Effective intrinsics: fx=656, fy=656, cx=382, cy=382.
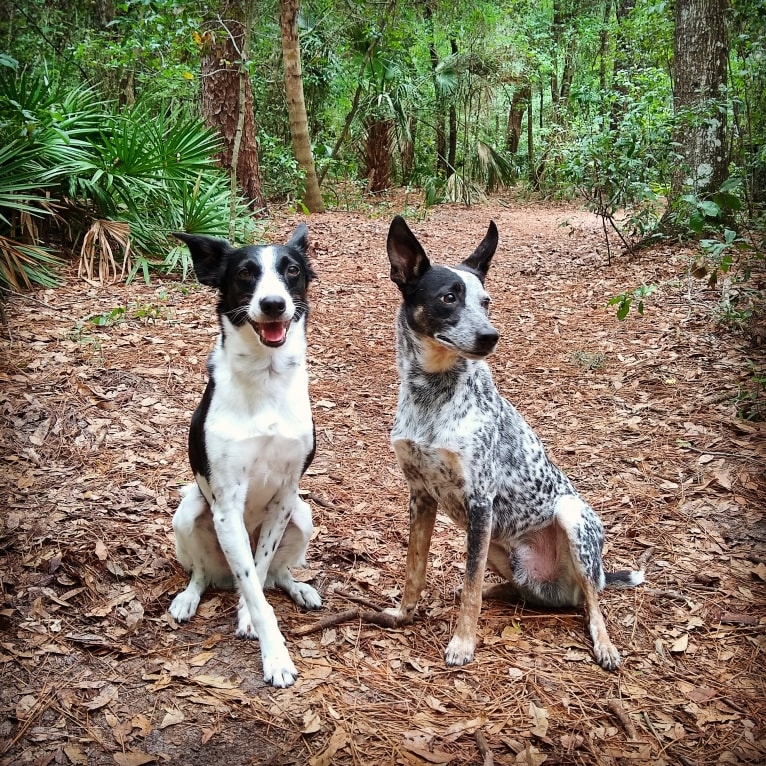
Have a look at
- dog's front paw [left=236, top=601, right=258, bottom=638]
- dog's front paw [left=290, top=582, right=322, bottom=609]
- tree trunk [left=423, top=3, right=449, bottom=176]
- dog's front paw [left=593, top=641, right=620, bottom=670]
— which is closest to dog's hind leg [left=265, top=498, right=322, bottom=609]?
dog's front paw [left=290, top=582, right=322, bottom=609]

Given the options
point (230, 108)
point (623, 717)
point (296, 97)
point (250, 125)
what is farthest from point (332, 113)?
point (623, 717)

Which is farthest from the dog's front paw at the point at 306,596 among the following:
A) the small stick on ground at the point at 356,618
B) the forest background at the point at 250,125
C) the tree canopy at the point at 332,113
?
the tree canopy at the point at 332,113

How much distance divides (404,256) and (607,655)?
6.64ft

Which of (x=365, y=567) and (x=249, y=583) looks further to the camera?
(x=365, y=567)

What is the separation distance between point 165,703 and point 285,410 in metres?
1.28

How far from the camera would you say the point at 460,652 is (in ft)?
9.68

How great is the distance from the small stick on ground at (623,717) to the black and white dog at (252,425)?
1.32m

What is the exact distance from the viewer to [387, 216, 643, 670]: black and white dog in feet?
9.71

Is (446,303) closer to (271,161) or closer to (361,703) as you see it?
(361,703)

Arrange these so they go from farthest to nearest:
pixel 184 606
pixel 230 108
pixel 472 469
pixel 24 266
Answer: pixel 230 108 → pixel 24 266 → pixel 184 606 → pixel 472 469

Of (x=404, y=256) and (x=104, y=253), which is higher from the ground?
(x=404, y=256)

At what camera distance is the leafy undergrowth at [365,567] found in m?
2.52

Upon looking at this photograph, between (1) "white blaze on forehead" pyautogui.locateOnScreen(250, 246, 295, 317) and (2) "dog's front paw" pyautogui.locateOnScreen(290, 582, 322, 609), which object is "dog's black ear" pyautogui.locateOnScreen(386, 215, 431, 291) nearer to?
(1) "white blaze on forehead" pyautogui.locateOnScreen(250, 246, 295, 317)

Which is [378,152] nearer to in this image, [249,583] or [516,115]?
[516,115]
